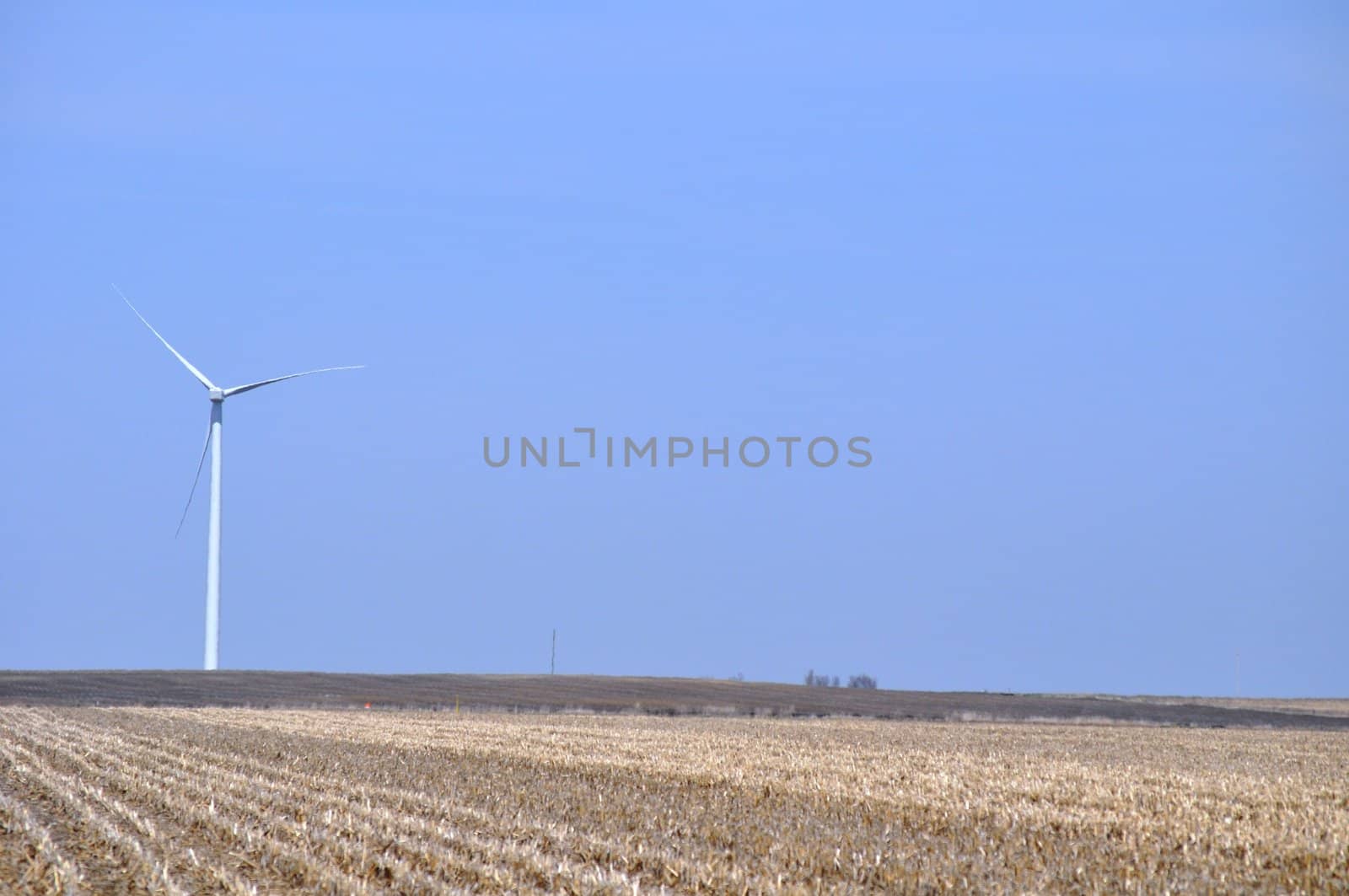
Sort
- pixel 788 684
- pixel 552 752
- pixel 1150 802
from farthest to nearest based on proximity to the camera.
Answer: pixel 788 684
pixel 552 752
pixel 1150 802

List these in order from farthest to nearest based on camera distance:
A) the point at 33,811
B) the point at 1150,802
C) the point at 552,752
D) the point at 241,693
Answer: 1. the point at 241,693
2. the point at 552,752
3. the point at 1150,802
4. the point at 33,811

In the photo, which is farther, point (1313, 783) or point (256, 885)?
point (1313, 783)

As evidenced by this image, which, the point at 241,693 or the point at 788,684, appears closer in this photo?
the point at 241,693

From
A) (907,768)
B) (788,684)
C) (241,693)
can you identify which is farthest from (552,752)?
(788,684)

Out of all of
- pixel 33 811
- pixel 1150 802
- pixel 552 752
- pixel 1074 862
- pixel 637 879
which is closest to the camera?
pixel 637 879

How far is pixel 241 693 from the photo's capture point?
216 ft

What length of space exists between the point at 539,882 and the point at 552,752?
1627cm

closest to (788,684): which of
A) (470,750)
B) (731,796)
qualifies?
(470,750)

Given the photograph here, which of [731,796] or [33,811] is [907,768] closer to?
[731,796]

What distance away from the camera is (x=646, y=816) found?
18.4 meters

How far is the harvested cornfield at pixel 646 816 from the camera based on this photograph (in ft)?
46.1

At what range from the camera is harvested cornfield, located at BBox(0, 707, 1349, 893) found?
Result: 46.1 ft

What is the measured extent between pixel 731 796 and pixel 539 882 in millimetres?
7948

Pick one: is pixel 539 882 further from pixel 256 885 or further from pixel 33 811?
pixel 33 811
